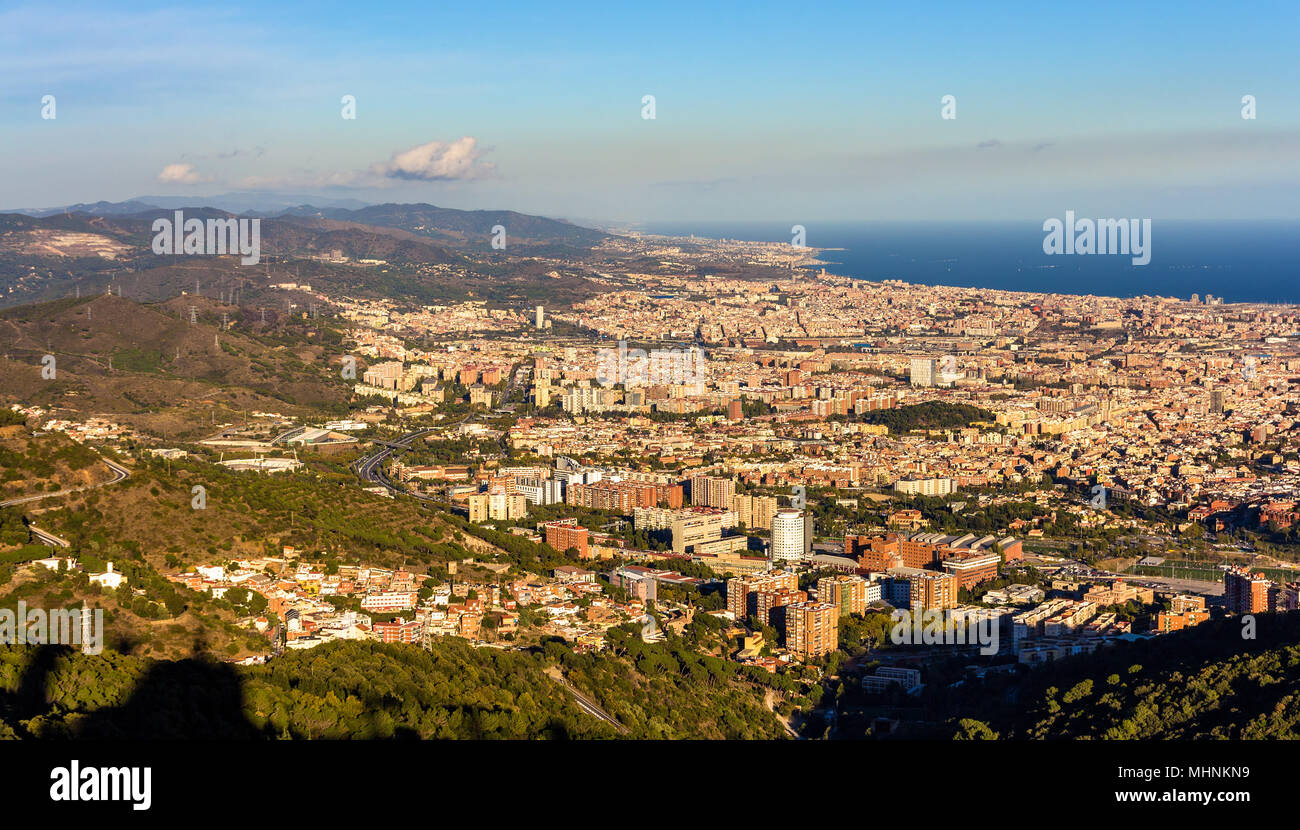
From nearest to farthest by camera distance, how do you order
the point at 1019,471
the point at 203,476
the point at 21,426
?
the point at 21,426 < the point at 203,476 < the point at 1019,471

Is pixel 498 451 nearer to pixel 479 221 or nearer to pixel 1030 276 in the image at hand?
pixel 1030 276

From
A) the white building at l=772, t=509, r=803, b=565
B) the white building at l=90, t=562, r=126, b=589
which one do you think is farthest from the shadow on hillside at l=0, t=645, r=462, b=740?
the white building at l=772, t=509, r=803, b=565

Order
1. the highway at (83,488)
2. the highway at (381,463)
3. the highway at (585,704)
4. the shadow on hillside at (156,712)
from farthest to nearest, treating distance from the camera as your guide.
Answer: the highway at (381,463)
the highway at (83,488)
the highway at (585,704)
the shadow on hillside at (156,712)

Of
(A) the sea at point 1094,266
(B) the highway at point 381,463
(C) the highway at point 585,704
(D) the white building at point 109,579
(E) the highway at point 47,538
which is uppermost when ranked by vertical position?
(A) the sea at point 1094,266

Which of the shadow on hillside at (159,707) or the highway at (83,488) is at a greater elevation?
the highway at (83,488)

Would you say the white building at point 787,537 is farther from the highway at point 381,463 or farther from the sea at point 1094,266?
the sea at point 1094,266

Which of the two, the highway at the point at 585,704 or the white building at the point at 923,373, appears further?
the white building at the point at 923,373

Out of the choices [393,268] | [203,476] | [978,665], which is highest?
[393,268]

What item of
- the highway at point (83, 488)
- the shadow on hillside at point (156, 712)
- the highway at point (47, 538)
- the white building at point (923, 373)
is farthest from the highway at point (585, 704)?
the white building at point (923, 373)
